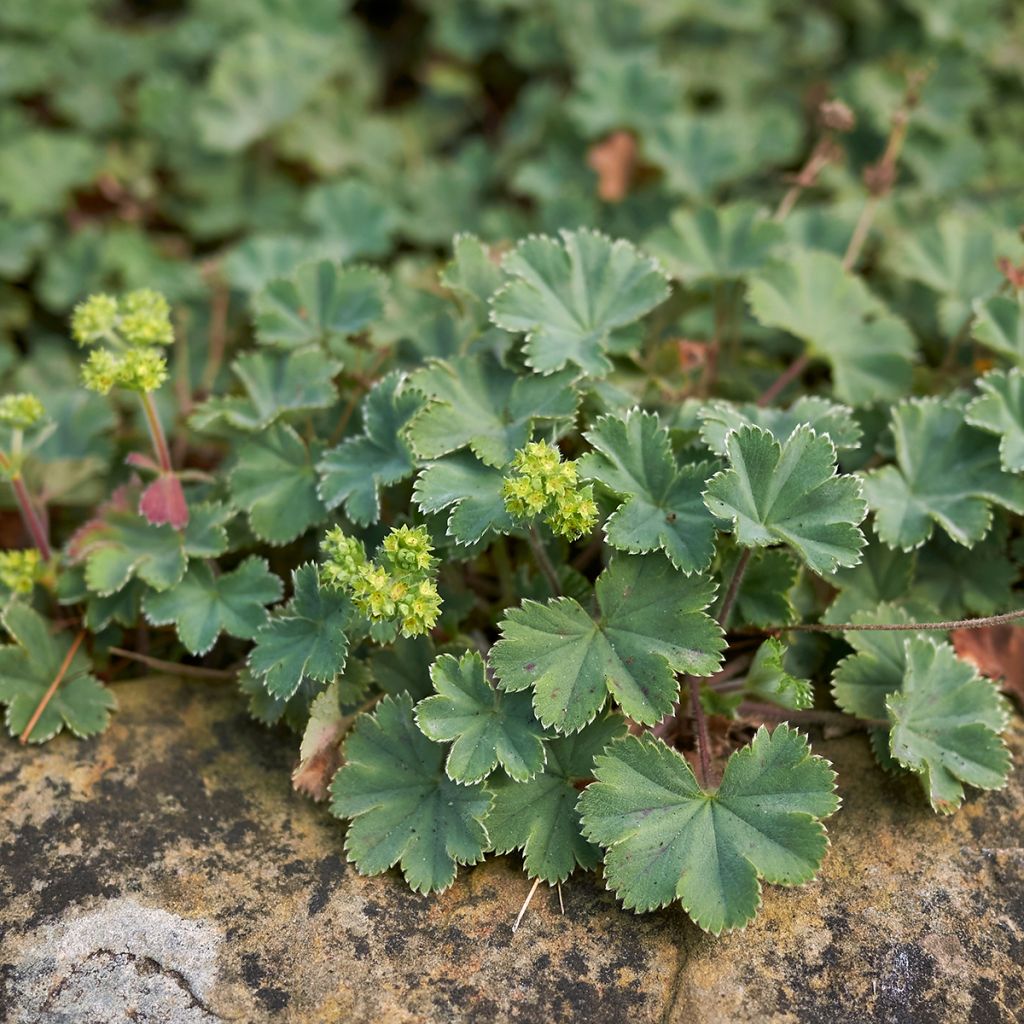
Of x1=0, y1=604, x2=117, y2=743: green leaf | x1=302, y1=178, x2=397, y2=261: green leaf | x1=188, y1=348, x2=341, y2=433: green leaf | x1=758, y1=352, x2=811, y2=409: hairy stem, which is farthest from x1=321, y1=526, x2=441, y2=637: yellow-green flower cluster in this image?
x1=302, y1=178, x2=397, y2=261: green leaf

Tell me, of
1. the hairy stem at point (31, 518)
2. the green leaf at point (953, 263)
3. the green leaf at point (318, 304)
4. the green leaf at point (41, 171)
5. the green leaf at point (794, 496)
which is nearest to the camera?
the green leaf at point (794, 496)

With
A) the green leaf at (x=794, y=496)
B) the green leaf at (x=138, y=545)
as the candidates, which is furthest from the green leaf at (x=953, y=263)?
the green leaf at (x=138, y=545)

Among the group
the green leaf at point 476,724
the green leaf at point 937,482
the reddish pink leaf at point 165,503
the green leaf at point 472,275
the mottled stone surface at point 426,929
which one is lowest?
the mottled stone surface at point 426,929

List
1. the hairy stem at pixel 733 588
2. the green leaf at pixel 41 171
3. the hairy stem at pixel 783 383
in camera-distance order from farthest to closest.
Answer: the green leaf at pixel 41 171, the hairy stem at pixel 783 383, the hairy stem at pixel 733 588

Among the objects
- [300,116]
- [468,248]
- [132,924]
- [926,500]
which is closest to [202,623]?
[132,924]

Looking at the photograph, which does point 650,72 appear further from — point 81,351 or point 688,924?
point 688,924

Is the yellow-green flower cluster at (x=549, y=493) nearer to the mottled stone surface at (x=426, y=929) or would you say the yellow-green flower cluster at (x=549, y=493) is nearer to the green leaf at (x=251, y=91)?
the mottled stone surface at (x=426, y=929)

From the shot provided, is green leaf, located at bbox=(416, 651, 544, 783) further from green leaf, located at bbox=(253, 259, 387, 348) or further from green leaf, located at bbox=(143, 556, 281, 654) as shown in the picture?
green leaf, located at bbox=(253, 259, 387, 348)
